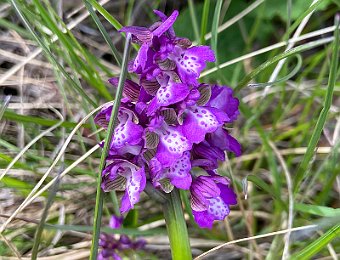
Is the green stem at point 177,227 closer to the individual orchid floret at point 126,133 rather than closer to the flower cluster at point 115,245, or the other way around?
the individual orchid floret at point 126,133

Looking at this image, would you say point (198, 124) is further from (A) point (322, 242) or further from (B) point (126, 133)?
(A) point (322, 242)

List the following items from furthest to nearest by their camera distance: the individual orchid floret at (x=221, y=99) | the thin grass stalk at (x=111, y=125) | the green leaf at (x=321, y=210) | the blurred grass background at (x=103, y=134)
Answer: the blurred grass background at (x=103, y=134)
the green leaf at (x=321, y=210)
the individual orchid floret at (x=221, y=99)
the thin grass stalk at (x=111, y=125)

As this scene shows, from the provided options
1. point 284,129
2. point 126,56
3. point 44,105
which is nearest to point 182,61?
point 126,56

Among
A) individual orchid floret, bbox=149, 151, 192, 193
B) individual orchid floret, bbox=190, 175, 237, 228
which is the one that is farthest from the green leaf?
individual orchid floret, bbox=149, 151, 192, 193

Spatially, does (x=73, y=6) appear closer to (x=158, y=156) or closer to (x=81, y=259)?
(x=81, y=259)

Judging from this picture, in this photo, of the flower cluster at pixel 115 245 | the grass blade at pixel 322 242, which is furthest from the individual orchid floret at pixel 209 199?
the flower cluster at pixel 115 245

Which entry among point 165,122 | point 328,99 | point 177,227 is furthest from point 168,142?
point 328,99

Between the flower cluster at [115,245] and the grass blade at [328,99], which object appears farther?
the flower cluster at [115,245]
